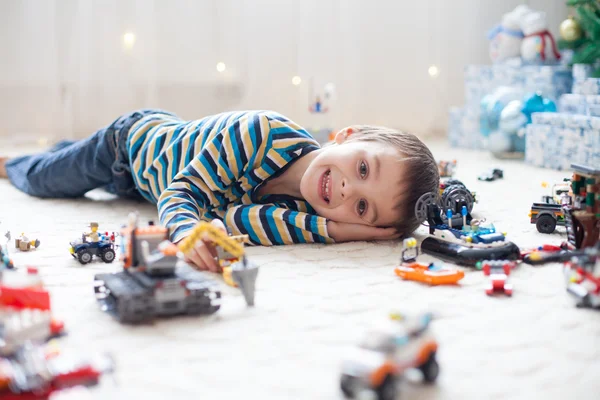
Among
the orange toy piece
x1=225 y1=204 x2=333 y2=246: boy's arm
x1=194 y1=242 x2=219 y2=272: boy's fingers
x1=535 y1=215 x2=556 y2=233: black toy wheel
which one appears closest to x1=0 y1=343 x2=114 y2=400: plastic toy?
x1=194 y1=242 x2=219 y2=272: boy's fingers

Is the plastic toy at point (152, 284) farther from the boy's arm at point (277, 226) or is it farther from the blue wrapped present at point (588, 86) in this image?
the blue wrapped present at point (588, 86)

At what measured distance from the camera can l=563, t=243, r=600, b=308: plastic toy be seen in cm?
95

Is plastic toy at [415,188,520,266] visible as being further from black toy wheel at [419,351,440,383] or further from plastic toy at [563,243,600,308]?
black toy wheel at [419,351,440,383]

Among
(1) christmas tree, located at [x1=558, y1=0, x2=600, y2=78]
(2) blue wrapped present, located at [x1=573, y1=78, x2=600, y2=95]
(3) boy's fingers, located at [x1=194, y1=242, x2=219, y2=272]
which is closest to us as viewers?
(3) boy's fingers, located at [x1=194, y1=242, x2=219, y2=272]

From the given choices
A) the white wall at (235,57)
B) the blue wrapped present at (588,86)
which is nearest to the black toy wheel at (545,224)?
the blue wrapped present at (588,86)

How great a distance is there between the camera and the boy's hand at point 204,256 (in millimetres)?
1161

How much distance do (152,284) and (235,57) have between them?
7.33 feet

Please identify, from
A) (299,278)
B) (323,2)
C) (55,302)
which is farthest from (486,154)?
(55,302)

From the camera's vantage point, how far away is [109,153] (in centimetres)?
184

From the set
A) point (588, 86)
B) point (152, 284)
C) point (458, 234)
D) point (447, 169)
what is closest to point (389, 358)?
point (152, 284)

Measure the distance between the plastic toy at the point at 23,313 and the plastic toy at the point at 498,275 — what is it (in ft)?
2.00

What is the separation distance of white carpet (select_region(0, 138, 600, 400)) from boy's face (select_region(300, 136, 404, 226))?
7 centimetres

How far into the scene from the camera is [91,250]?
48.9 inches

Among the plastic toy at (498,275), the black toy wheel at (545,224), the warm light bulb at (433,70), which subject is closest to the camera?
the plastic toy at (498,275)
